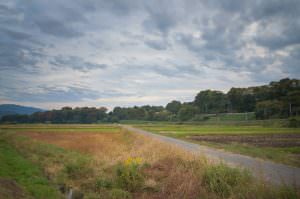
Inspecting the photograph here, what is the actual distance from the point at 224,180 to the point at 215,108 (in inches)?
4981

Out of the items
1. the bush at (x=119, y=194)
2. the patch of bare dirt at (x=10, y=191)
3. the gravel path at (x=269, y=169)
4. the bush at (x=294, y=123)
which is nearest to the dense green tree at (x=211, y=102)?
the bush at (x=294, y=123)

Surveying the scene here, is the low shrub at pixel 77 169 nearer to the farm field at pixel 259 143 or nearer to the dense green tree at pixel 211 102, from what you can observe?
the farm field at pixel 259 143

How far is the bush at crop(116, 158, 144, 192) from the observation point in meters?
9.38

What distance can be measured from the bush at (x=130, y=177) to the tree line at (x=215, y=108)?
86193 mm

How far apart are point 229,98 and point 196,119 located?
22.8 meters

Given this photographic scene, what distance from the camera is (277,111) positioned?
8450cm

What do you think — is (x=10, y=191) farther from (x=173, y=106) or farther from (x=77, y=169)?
(x=173, y=106)

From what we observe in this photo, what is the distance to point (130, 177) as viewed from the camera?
9633mm

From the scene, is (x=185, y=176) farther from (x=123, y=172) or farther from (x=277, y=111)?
(x=277, y=111)

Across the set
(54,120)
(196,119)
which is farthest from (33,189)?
(54,120)

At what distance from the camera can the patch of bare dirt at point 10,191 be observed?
8189mm

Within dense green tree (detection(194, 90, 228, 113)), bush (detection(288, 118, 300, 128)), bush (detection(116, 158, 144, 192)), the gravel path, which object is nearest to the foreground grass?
bush (detection(116, 158, 144, 192))

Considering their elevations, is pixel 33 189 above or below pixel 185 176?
below

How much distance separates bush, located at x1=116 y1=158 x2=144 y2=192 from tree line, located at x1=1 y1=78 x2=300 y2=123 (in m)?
86.2
